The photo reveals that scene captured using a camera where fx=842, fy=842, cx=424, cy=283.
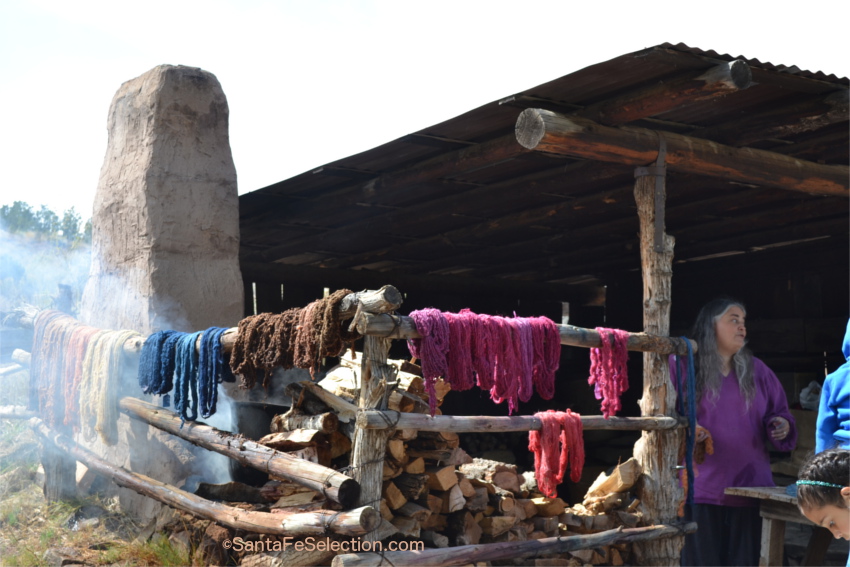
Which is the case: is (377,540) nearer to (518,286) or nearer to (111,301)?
(111,301)

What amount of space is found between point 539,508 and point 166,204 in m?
3.60

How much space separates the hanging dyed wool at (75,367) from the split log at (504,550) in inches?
117

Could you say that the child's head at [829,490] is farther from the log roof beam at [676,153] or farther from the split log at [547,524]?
the log roof beam at [676,153]

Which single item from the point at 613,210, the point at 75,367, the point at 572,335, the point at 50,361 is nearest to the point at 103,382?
the point at 75,367

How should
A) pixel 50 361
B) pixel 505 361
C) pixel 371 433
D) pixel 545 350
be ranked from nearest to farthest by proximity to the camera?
1. pixel 371 433
2. pixel 505 361
3. pixel 545 350
4. pixel 50 361

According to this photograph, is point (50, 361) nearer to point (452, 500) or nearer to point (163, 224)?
point (163, 224)

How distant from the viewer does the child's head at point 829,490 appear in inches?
102

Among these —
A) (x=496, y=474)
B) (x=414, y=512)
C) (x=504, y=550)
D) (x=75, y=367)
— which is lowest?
(x=504, y=550)

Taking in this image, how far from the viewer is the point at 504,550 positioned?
477 centimetres

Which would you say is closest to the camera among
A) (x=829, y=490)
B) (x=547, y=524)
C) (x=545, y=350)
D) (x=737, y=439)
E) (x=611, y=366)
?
(x=829, y=490)

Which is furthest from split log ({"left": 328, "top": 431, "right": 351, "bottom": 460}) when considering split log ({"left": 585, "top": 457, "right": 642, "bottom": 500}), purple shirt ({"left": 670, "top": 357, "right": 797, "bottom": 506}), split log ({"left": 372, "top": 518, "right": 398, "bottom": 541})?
purple shirt ({"left": 670, "top": 357, "right": 797, "bottom": 506})

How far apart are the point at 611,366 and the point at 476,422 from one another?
1.05m

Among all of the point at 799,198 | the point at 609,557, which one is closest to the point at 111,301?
the point at 609,557

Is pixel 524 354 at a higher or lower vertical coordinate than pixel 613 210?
lower
